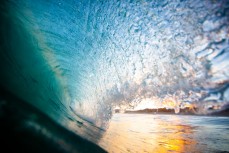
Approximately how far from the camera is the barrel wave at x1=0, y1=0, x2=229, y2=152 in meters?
0.66

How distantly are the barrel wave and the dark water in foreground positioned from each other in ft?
0.36

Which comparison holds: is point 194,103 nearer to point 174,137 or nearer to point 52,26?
point 174,137

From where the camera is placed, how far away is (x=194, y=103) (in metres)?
0.74

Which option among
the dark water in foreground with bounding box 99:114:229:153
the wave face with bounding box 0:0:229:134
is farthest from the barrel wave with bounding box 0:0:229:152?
the dark water in foreground with bounding box 99:114:229:153

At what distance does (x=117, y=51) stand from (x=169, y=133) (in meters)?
0.77

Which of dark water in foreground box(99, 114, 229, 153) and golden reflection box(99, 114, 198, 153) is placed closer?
dark water in foreground box(99, 114, 229, 153)

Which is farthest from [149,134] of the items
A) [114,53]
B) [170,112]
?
[114,53]

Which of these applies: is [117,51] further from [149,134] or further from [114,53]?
[149,134]

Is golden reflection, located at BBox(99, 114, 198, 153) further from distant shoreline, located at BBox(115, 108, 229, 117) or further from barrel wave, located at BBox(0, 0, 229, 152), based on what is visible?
barrel wave, located at BBox(0, 0, 229, 152)

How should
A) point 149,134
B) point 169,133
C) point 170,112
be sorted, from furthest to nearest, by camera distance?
point 149,134, point 169,133, point 170,112

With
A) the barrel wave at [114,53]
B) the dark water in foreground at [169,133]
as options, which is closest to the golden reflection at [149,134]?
the dark water in foreground at [169,133]

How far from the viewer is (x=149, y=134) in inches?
50.9

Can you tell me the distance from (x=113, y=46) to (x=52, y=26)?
2.52 ft

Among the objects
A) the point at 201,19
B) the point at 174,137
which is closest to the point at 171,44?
the point at 201,19
